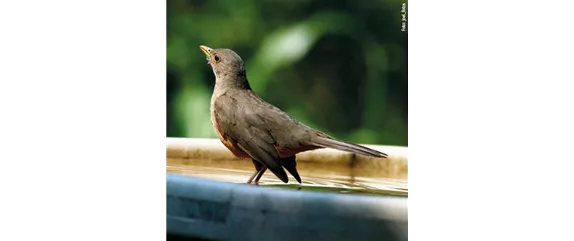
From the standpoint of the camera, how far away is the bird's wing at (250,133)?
14.2 feet

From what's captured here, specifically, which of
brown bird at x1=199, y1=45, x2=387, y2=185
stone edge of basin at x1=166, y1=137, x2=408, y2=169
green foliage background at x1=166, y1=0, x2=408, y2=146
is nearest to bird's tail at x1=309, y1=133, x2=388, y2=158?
brown bird at x1=199, y1=45, x2=387, y2=185

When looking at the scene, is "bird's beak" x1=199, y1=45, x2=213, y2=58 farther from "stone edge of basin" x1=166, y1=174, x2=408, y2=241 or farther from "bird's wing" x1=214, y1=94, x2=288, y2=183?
"stone edge of basin" x1=166, y1=174, x2=408, y2=241

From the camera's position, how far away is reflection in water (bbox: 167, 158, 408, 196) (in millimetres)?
4422

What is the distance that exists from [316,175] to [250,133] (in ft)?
2.15

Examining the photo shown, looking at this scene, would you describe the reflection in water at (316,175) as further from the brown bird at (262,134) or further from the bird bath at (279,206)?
the brown bird at (262,134)

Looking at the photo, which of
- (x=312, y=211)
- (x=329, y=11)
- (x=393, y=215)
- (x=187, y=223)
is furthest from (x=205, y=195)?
(x=329, y=11)

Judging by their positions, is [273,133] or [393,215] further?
[273,133]

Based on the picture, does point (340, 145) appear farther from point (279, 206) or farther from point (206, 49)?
point (206, 49)

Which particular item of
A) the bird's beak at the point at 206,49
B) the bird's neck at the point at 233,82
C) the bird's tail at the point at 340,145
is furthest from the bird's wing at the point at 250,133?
the bird's beak at the point at 206,49

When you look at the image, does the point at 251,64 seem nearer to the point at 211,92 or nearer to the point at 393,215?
the point at 211,92

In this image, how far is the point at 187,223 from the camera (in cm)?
416

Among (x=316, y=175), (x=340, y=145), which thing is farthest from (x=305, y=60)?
(x=340, y=145)

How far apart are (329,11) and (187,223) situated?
4.09 feet

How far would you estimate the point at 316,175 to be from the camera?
4891 mm
